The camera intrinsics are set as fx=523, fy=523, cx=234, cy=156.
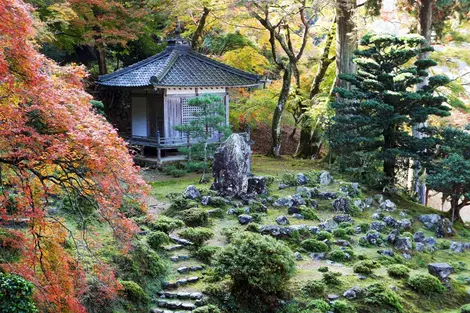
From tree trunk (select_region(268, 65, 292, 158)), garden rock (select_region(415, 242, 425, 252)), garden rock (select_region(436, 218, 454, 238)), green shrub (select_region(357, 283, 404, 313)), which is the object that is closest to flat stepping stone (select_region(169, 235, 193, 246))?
green shrub (select_region(357, 283, 404, 313))

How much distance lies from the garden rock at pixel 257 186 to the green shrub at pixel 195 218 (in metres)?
2.56

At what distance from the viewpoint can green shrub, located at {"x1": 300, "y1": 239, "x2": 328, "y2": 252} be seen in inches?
486

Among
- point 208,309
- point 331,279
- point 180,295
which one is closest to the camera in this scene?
point 208,309

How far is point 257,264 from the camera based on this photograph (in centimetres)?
976

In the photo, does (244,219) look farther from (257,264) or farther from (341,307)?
(341,307)

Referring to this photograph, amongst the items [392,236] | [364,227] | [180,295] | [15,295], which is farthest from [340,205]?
[15,295]

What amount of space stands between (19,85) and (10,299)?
2.88 m

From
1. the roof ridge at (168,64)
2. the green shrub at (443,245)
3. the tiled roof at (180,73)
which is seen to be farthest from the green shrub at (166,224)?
the tiled roof at (180,73)

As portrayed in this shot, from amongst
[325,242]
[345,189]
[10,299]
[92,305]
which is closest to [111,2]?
[345,189]

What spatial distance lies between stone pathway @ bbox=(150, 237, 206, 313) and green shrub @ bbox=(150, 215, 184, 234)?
54 centimetres

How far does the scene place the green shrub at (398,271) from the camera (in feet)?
37.1

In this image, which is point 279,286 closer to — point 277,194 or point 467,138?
point 277,194

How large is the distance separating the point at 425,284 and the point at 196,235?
5094 millimetres

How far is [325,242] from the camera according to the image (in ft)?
41.7
